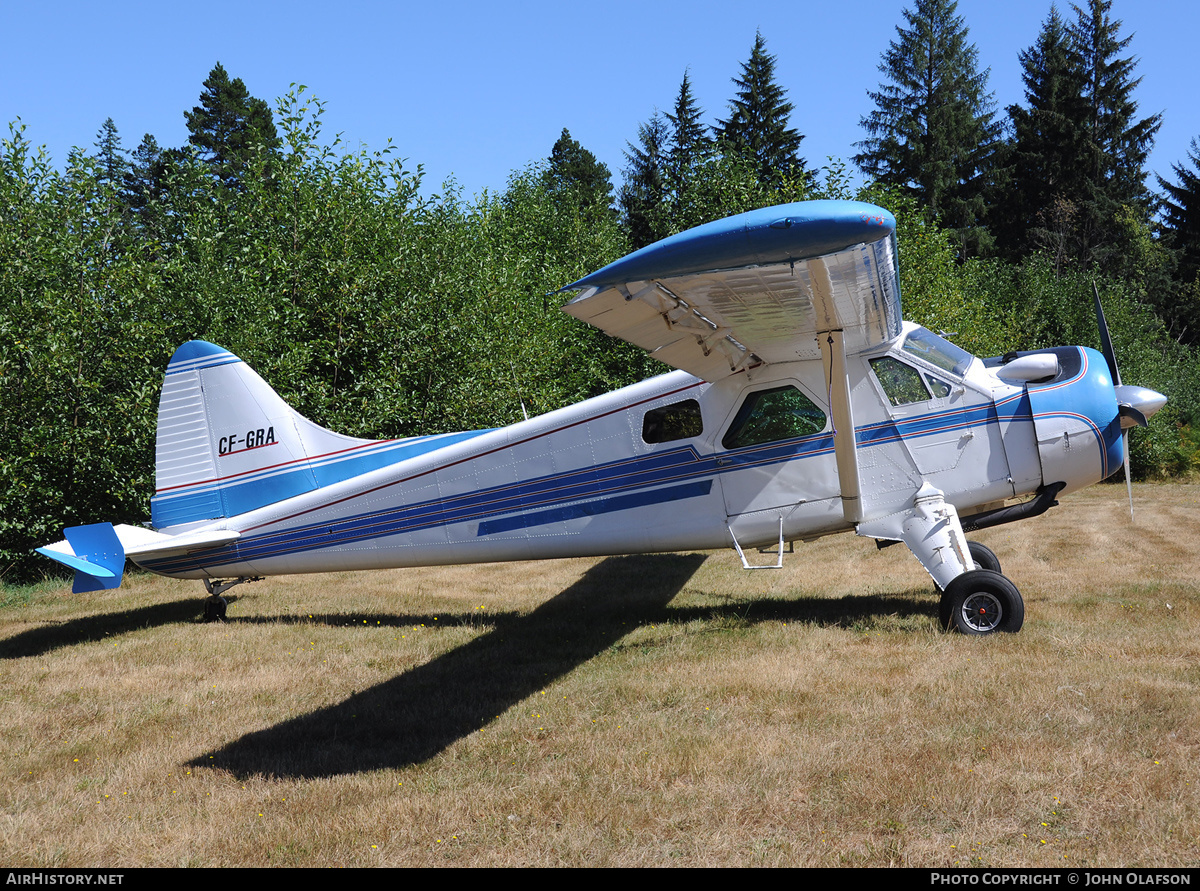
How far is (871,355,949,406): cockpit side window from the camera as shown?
7.35m

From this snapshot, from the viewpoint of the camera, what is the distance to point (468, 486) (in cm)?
801

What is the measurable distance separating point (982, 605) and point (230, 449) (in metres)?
7.30

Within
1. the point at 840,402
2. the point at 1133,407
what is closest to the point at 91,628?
the point at 840,402

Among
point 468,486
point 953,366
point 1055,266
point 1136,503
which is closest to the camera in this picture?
point 953,366

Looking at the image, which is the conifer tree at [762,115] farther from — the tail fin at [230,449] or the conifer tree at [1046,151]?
the tail fin at [230,449]

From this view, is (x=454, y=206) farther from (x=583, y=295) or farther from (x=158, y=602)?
(x=583, y=295)

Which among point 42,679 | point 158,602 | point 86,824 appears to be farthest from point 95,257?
point 86,824

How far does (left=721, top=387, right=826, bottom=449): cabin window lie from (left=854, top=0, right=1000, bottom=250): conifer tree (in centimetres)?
3934

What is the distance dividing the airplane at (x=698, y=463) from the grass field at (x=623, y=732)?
2.76 ft

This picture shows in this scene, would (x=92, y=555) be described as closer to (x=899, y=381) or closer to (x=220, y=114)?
(x=899, y=381)

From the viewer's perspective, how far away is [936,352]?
7.47 meters

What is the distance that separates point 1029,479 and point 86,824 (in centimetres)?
724

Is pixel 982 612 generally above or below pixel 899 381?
below

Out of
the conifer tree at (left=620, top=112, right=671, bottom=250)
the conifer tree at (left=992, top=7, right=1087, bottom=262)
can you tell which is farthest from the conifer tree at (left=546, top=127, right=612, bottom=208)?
the conifer tree at (left=992, top=7, right=1087, bottom=262)
